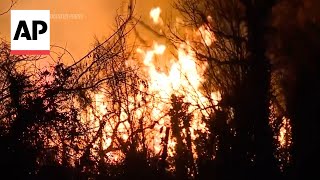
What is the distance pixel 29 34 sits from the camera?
1229cm

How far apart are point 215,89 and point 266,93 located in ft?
6.37

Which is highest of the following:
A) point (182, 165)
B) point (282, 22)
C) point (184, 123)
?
point (282, 22)

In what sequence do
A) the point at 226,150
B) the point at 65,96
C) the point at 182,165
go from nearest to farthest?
the point at 65,96 < the point at 226,150 < the point at 182,165

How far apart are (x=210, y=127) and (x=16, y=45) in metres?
6.68

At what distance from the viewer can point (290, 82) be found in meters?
16.2

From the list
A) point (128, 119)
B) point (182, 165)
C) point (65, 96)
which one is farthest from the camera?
point (128, 119)

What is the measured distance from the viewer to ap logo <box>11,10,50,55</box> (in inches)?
465

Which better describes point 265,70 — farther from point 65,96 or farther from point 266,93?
point 65,96

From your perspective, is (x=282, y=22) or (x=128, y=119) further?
(x=128, y=119)

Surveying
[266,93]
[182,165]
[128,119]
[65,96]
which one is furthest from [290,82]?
[65,96]

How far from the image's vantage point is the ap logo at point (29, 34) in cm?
1180

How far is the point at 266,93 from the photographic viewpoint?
54.5 ft

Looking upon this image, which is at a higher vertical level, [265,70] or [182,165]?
[265,70]

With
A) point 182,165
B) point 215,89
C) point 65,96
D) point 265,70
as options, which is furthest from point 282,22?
point 65,96
